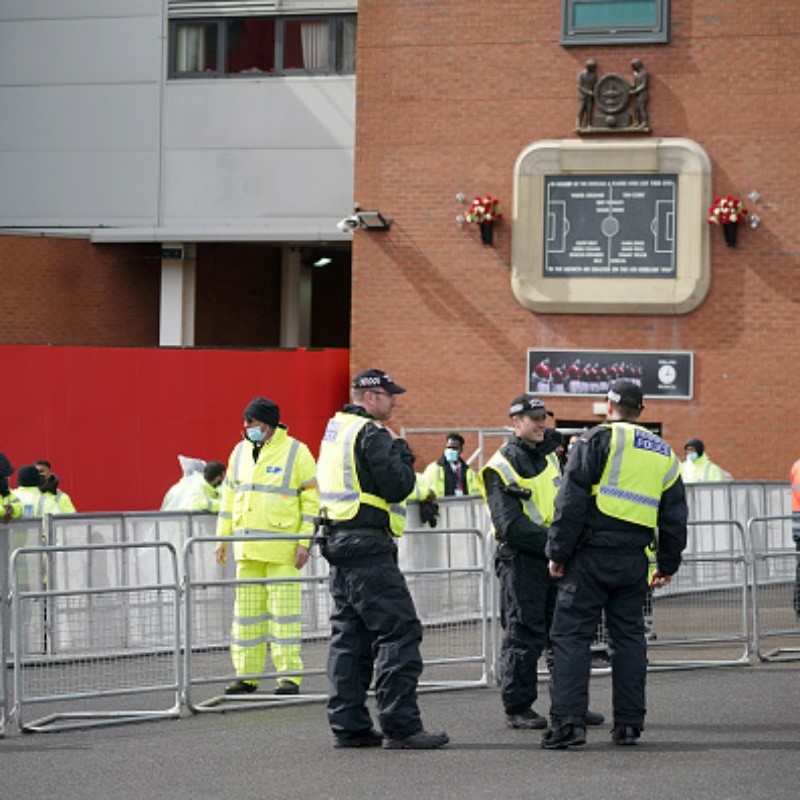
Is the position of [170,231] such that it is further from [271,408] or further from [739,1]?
[271,408]

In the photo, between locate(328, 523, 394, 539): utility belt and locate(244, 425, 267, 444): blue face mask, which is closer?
locate(328, 523, 394, 539): utility belt

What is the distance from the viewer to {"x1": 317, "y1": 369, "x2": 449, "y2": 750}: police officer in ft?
32.4

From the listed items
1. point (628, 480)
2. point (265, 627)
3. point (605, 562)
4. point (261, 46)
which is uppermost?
point (261, 46)

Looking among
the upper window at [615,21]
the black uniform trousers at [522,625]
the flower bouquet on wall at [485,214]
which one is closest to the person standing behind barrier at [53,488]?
the black uniform trousers at [522,625]

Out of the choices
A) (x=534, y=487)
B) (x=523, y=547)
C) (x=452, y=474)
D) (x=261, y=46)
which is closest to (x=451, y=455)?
(x=452, y=474)

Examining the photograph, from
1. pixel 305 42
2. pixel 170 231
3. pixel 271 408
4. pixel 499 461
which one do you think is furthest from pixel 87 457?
pixel 499 461

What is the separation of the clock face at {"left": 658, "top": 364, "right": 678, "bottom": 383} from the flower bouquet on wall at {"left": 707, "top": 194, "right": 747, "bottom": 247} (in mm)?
1794

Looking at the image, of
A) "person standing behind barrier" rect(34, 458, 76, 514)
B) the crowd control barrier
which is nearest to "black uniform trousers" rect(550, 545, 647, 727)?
the crowd control barrier

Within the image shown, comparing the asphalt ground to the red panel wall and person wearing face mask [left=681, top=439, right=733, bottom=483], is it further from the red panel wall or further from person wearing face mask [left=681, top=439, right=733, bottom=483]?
the red panel wall

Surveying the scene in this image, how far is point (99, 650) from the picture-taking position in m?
11.7

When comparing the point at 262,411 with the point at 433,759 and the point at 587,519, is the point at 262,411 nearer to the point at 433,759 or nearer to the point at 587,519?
the point at 587,519

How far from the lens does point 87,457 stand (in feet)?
81.0

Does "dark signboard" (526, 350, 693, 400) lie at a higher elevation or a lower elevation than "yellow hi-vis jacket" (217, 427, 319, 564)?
higher

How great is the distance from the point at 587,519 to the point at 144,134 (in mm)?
22606
